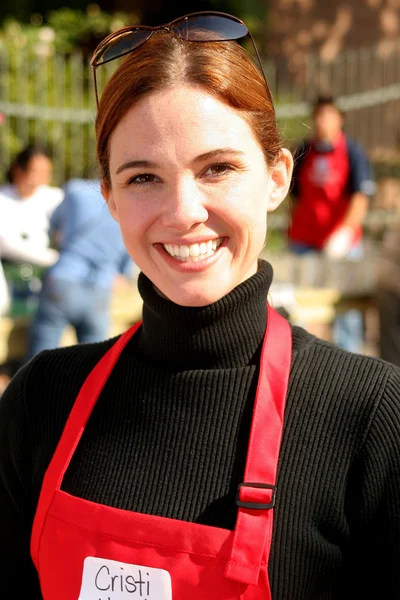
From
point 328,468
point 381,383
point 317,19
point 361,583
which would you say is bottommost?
point 361,583

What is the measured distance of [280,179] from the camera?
5.19 feet

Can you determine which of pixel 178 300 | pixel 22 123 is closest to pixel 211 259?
pixel 178 300

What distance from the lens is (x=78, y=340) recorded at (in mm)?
4578

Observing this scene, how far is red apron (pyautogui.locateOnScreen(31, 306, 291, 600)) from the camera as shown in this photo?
133cm

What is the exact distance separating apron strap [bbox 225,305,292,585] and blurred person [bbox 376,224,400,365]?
121 inches

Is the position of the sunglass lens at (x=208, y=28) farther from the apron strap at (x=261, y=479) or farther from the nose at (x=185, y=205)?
the apron strap at (x=261, y=479)

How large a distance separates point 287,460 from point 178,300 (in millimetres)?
322

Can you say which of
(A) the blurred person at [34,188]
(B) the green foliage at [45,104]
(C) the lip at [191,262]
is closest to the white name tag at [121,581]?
(C) the lip at [191,262]

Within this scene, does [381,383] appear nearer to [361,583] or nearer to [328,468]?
[328,468]

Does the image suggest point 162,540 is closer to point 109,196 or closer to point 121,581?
point 121,581

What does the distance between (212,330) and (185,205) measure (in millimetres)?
231

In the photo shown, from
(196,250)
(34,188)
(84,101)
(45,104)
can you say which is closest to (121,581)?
(196,250)

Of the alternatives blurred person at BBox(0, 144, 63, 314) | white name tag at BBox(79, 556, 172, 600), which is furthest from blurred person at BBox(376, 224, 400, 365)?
white name tag at BBox(79, 556, 172, 600)

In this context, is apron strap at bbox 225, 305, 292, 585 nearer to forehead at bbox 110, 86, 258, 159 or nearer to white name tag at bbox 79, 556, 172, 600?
white name tag at bbox 79, 556, 172, 600
